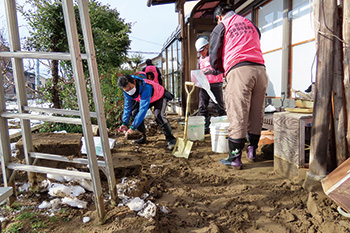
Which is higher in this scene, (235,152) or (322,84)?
(322,84)

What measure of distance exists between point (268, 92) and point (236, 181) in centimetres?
309

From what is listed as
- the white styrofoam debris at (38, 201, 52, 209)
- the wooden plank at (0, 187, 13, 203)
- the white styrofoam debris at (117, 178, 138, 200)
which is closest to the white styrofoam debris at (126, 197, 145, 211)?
the white styrofoam debris at (117, 178, 138, 200)

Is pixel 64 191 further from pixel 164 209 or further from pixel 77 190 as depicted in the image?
pixel 164 209

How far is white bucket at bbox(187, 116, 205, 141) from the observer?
419cm

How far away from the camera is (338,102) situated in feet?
5.88

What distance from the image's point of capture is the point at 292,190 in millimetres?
2029

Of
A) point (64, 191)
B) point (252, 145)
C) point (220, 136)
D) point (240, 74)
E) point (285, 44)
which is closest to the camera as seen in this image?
point (64, 191)

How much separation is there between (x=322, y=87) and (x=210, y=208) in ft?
4.62

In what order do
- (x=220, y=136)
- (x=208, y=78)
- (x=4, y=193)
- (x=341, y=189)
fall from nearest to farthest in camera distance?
(x=4, y=193) < (x=341, y=189) < (x=220, y=136) < (x=208, y=78)

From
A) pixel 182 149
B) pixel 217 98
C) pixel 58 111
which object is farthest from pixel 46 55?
pixel 217 98

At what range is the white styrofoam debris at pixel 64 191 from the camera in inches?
76.5

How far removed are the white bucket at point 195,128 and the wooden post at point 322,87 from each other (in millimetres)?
2396

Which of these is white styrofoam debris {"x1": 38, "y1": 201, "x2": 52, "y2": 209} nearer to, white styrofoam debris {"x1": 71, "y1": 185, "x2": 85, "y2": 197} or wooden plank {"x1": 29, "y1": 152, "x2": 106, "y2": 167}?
white styrofoam debris {"x1": 71, "y1": 185, "x2": 85, "y2": 197}

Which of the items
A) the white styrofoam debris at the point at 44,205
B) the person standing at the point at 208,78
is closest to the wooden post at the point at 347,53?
the white styrofoam debris at the point at 44,205
